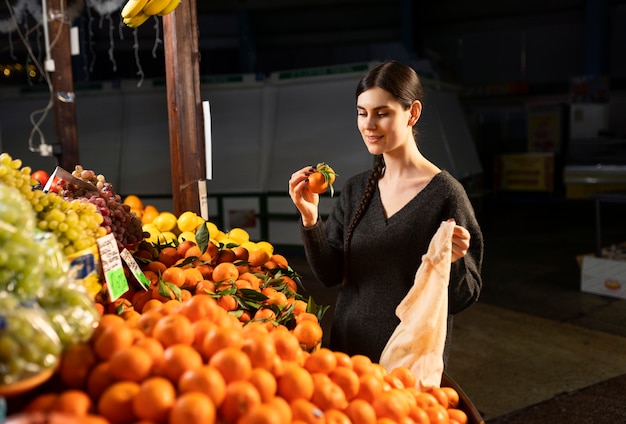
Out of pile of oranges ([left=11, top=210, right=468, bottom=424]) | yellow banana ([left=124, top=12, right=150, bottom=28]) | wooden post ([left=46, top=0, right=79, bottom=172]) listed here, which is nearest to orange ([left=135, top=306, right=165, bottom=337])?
pile of oranges ([left=11, top=210, right=468, bottom=424])

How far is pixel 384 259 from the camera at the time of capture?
1830mm

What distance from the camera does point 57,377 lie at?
992 mm

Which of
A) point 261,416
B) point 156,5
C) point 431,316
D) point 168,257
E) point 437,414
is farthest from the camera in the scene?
point 156,5

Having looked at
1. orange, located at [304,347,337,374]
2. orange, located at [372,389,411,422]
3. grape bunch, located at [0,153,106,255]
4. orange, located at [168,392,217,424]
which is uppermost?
grape bunch, located at [0,153,106,255]

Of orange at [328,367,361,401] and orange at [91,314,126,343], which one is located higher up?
orange at [91,314,126,343]

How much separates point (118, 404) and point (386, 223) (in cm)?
111

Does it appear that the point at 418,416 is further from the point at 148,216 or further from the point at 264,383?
the point at 148,216

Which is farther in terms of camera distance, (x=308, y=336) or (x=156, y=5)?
(x=156, y=5)

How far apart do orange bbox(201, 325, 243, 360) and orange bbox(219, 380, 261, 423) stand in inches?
4.2

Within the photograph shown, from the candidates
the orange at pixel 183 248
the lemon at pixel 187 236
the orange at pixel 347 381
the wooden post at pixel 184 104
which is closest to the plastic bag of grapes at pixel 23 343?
the orange at pixel 347 381

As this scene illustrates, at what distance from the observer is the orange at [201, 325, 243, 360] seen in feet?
3.50

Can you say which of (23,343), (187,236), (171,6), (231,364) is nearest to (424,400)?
(231,364)

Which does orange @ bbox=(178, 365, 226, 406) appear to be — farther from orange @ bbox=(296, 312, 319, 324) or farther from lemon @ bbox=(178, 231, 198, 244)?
lemon @ bbox=(178, 231, 198, 244)

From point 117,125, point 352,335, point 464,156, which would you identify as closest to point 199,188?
point 352,335
